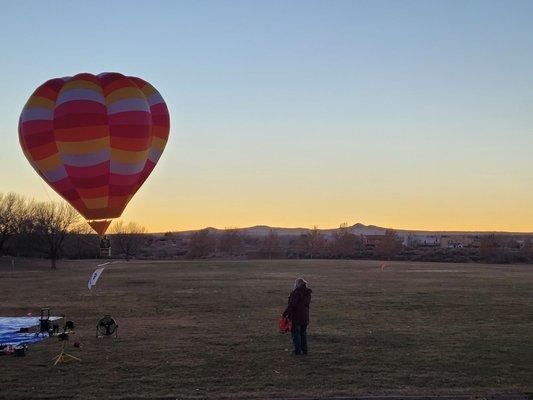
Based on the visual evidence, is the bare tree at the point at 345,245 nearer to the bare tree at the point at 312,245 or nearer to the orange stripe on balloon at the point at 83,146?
the bare tree at the point at 312,245

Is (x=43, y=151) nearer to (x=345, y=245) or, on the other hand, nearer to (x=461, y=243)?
(x=345, y=245)

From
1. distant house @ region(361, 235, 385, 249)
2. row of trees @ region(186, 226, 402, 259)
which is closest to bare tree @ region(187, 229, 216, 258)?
row of trees @ region(186, 226, 402, 259)

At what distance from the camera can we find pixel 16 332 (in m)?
18.0

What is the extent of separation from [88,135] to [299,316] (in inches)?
276

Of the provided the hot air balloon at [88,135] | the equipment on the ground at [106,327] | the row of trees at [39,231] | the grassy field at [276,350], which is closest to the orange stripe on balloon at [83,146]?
the hot air balloon at [88,135]

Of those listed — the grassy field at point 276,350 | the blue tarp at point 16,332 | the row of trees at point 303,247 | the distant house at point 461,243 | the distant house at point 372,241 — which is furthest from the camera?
the distant house at point 372,241

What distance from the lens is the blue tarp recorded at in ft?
54.1

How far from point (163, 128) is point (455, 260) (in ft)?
249

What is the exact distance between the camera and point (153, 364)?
13375 millimetres

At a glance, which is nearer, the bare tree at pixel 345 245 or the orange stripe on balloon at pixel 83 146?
the orange stripe on balloon at pixel 83 146

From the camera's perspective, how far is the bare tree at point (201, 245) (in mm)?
117756

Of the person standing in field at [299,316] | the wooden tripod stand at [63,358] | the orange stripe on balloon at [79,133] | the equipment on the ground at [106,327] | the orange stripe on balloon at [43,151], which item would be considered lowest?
the wooden tripod stand at [63,358]

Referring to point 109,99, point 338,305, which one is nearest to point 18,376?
point 109,99

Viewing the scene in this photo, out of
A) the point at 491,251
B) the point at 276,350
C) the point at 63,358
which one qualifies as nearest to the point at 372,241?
the point at 491,251
